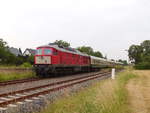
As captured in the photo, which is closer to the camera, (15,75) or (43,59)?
(15,75)

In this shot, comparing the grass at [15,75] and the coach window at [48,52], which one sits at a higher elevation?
the coach window at [48,52]

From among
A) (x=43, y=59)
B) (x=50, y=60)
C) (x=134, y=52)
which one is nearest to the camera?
(x=50, y=60)

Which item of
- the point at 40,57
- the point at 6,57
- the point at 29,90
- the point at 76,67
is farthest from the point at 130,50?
the point at 29,90

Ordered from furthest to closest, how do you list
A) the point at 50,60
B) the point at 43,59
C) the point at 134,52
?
the point at 134,52 < the point at 43,59 < the point at 50,60

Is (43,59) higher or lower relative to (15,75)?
higher

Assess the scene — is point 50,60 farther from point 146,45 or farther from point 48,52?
point 146,45

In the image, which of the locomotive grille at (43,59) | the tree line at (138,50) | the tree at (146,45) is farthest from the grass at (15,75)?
the tree at (146,45)

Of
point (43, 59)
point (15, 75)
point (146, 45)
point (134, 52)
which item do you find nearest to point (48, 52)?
point (43, 59)

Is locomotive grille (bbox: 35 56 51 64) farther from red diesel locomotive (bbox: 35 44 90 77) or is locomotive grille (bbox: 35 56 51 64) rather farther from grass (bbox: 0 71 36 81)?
grass (bbox: 0 71 36 81)

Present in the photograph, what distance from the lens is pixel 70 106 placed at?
7078mm

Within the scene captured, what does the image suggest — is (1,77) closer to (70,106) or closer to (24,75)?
(24,75)

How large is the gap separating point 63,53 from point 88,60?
42.5ft

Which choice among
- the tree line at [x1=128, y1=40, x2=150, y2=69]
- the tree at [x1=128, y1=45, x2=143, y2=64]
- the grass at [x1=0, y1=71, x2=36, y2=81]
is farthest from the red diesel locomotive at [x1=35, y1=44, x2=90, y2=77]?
the tree at [x1=128, y1=45, x2=143, y2=64]

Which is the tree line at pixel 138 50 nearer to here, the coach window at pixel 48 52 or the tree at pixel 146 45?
the tree at pixel 146 45
